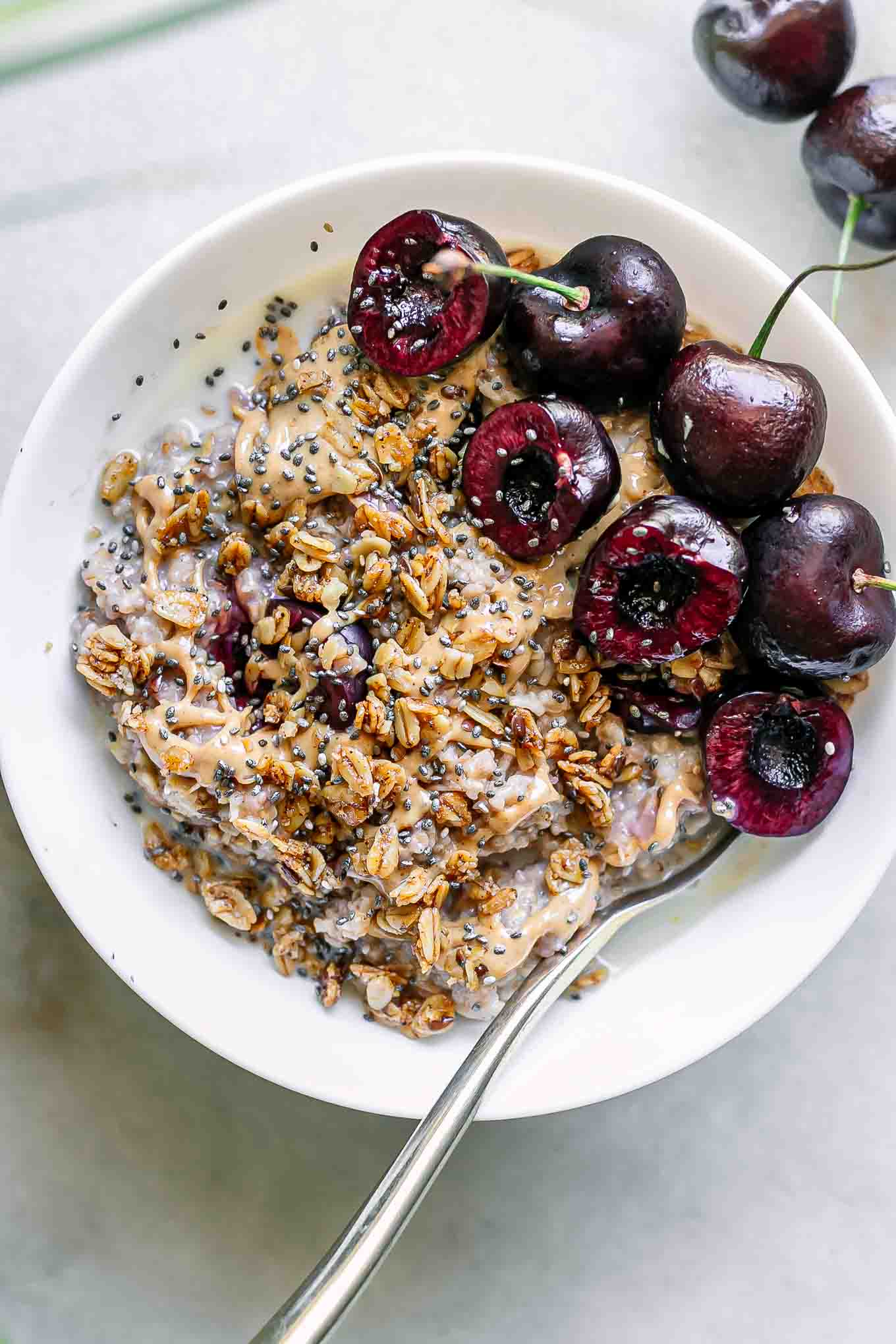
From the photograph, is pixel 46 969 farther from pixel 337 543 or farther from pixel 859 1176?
pixel 859 1176

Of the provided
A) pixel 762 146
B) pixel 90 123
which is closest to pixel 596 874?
pixel 762 146

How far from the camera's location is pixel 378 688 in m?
1.35

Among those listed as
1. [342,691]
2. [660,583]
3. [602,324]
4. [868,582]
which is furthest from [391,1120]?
[602,324]

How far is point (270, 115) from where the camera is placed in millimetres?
1705

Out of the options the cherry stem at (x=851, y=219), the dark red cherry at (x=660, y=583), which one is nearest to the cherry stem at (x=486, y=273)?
the dark red cherry at (x=660, y=583)

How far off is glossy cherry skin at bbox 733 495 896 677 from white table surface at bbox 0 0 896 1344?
48cm

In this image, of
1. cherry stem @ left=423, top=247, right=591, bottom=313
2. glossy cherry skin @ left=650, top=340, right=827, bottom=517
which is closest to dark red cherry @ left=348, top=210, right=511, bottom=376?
cherry stem @ left=423, top=247, right=591, bottom=313

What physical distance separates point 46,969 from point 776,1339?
121cm

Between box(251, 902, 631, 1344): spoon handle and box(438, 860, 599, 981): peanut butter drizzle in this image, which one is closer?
box(251, 902, 631, 1344): spoon handle

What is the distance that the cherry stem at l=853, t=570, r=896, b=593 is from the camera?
132 cm

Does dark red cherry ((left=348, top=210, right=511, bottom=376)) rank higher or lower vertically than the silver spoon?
higher

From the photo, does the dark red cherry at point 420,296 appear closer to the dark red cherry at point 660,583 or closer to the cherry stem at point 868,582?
the dark red cherry at point 660,583

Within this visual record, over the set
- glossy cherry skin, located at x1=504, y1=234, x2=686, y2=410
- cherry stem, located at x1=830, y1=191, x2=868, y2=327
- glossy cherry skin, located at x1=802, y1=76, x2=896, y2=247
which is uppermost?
glossy cherry skin, located at x1=802, y1=76, x2=896, y2=247

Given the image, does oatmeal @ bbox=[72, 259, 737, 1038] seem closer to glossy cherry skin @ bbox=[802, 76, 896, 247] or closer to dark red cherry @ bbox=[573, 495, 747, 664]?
dark red cherry @ bbox=[573, 495, 747, 664]
